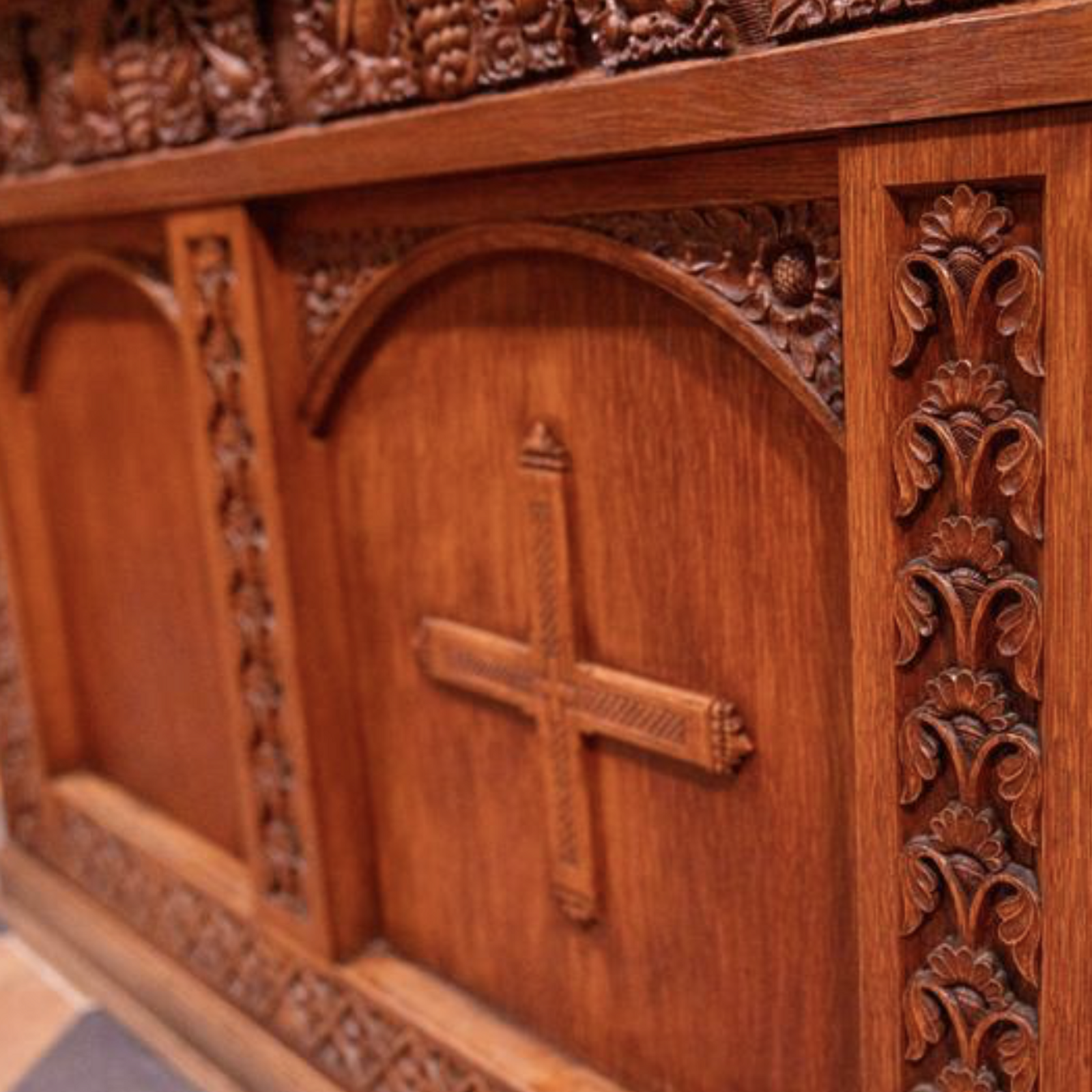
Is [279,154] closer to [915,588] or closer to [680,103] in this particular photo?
[680,103]

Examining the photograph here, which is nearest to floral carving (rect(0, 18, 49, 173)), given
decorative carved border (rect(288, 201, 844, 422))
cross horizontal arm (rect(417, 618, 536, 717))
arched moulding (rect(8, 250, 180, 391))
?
arched moulding (rect(8, 250, 180, 391))

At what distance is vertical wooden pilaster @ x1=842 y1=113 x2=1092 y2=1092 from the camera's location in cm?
90

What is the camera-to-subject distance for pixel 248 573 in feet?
5.62

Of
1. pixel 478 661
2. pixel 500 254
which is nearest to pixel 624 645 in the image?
pixel 478 661

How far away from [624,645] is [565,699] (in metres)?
0.09

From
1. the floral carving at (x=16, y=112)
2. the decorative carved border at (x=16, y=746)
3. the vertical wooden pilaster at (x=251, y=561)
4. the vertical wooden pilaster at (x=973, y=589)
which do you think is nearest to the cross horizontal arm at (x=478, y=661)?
the vertical wooden pilaster at (x=251, y=561)

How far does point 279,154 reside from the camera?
145 centimetres

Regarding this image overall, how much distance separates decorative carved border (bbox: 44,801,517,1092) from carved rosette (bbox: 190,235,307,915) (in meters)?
0.10

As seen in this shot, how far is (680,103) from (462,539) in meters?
0.56

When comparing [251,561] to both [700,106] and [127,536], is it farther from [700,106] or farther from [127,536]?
[700,106]

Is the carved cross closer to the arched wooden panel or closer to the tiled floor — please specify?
the arched wooden panel

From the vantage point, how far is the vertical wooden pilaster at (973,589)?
902 mm

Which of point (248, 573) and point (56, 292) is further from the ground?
point (56, 292)

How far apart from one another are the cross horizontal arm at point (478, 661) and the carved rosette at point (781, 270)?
450mm
